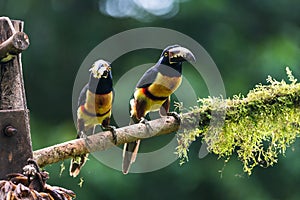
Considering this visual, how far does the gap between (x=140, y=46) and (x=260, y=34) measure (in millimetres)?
1110

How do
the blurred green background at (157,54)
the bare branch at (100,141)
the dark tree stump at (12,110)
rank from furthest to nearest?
the blurred green background at (157,54) < the bare branch at (100,141) < the dark tree stump at (12,110)

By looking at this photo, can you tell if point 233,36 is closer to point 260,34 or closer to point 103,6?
point 260,34

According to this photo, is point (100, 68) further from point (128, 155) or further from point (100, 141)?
point (128, 155)

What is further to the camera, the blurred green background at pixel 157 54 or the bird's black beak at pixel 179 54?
the blurred green background at pixel 157 54

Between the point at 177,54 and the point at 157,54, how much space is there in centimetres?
326

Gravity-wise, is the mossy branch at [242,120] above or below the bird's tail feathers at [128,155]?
above

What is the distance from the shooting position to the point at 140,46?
4.74m

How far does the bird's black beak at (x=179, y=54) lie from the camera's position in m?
1.48

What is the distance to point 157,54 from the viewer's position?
481 cm

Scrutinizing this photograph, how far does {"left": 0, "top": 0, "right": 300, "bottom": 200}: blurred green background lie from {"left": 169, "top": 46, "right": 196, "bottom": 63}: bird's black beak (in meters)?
2.75

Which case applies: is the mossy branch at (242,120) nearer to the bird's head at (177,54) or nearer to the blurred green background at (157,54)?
the bird's head at (177,54)

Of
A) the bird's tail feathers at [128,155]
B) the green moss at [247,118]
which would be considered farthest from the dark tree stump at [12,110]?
the bird's tail feathers at [128,155]

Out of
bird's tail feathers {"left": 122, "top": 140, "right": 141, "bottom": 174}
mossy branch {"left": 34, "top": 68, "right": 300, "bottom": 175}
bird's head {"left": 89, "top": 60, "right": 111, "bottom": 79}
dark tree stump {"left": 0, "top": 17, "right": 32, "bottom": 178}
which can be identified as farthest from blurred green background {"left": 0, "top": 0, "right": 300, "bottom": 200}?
dark tree stump {"left": 0, "top": 17, "right": 32, "bottom": 178}

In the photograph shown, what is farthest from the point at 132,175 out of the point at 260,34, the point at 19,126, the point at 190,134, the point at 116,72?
the point at 19,126
